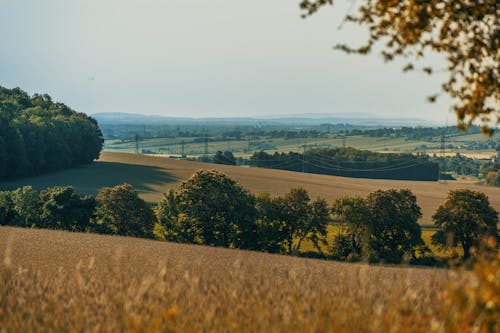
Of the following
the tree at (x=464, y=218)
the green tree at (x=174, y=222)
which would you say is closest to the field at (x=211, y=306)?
the green tree at (x=174, y=222)

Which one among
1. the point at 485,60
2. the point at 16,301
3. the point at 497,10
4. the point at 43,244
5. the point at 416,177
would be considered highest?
the point at 497,10

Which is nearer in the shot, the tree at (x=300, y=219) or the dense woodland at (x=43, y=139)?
the tree at (x=300, y=219)

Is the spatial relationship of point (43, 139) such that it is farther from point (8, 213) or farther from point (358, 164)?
point (358, 164)

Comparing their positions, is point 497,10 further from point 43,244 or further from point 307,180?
point 307,180

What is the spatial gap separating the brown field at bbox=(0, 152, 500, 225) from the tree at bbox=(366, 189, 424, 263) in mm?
19852

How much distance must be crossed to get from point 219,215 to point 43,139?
53.6 m

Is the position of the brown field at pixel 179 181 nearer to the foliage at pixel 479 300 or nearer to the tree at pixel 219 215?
the tree at pixel 219 215

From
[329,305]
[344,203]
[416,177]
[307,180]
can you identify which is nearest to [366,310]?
[329,305]

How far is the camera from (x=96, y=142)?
120 metres

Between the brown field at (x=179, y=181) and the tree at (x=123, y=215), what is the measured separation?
86.5 ft

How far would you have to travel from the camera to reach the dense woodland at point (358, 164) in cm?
15050

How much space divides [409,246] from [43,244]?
37.8 m

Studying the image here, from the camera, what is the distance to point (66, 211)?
183ft

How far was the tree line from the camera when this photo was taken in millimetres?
55688
